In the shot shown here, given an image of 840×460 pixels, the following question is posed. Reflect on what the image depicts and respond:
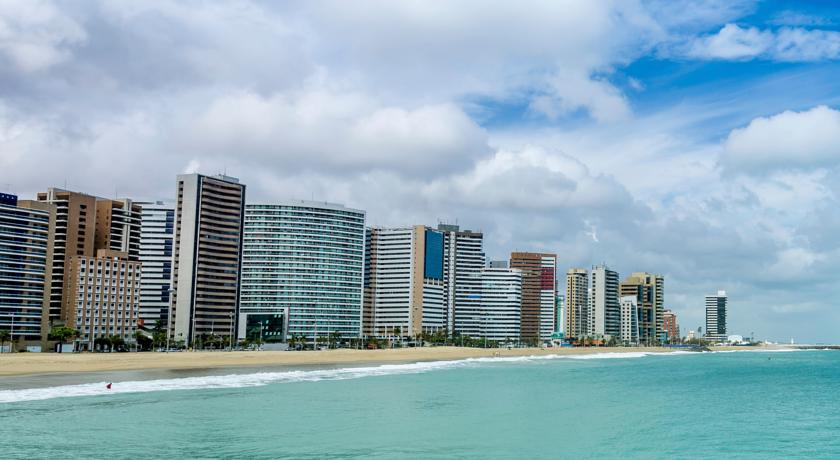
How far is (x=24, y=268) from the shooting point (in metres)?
132

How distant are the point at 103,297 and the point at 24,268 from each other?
48.7ft

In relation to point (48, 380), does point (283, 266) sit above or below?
above

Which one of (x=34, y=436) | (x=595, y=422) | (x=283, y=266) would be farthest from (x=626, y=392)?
(x=283, y=266)

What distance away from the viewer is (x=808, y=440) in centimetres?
4472

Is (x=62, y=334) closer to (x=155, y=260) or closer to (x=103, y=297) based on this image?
(x=103, y=297)

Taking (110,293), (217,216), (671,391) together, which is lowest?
(671,391)

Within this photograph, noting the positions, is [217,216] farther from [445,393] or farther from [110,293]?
[445,393]

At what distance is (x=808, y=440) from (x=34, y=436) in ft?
142

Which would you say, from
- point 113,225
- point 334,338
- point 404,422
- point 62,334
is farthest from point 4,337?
Result: point 404,422

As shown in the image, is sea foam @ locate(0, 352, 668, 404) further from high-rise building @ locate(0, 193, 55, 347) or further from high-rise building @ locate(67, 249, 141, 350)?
high-rise building @ locate(67, 249, 141, 350)

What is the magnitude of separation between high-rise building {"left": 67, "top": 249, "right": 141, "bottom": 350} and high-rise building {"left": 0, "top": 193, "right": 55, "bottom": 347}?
5.38 meters

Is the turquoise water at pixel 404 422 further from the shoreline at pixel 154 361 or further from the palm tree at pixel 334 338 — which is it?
the palm tree at pixel 334 338

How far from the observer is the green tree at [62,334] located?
12643 cm

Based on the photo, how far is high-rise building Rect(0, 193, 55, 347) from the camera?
128625 millimetres
